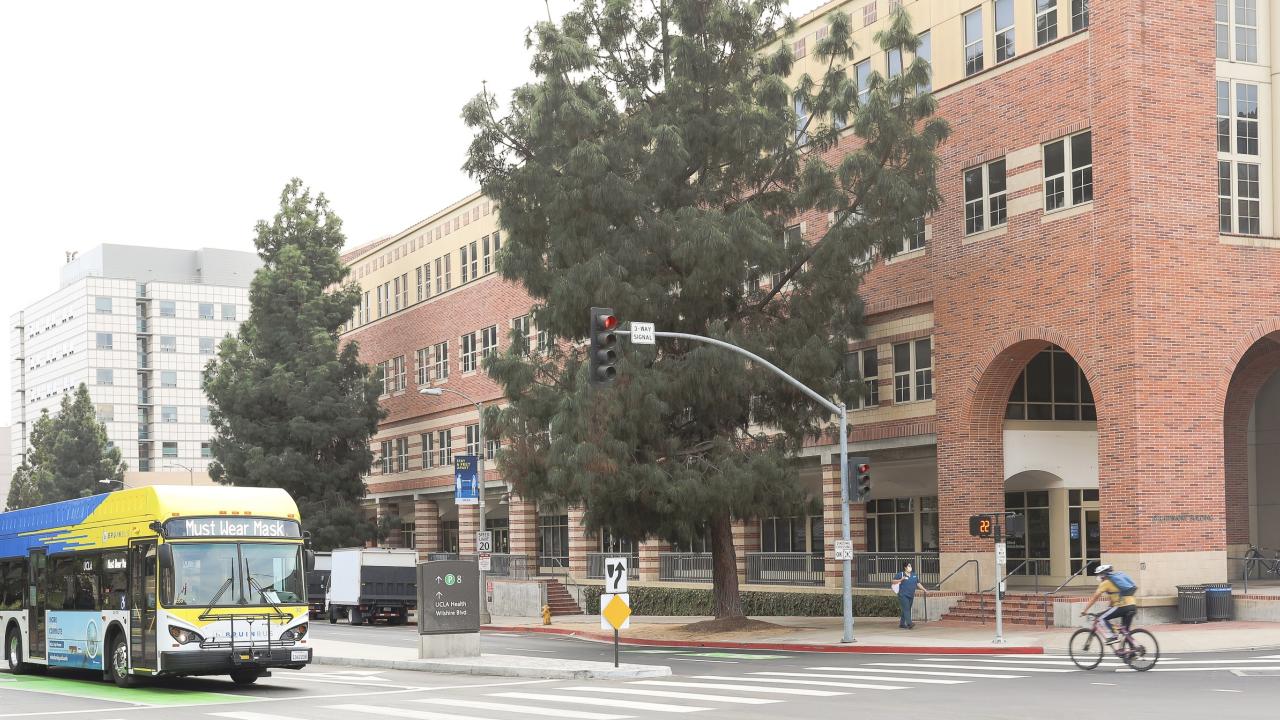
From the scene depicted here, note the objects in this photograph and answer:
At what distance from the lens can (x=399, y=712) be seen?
18.5 m

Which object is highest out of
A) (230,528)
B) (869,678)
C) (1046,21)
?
(1046,21)

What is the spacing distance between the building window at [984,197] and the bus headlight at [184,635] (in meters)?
22.7

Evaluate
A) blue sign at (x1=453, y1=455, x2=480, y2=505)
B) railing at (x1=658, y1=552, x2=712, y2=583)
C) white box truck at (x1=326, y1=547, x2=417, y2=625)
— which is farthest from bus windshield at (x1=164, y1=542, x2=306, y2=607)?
white box truck at (x1=326, y1=547, x2=417, y2=625)

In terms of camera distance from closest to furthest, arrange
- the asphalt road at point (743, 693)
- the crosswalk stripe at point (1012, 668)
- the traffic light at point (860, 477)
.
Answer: the asphalt road at point (743, 693) → the crosswalk stripe at point (1012, 668) → the traffic light at point (860, 477)

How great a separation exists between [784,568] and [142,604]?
1008 inches

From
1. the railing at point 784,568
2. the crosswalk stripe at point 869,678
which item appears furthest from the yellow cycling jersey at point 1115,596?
the railing at point 784,568

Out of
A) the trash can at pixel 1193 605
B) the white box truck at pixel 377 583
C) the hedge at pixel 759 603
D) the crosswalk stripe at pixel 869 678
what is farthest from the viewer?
the white box truck at pixel 377 583

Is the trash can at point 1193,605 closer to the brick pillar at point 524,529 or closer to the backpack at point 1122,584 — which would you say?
the backpack at point 1122,584

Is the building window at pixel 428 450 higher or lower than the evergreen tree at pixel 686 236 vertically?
Answer: lower

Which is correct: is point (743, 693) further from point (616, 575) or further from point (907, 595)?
point (907, 595)

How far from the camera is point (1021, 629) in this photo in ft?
109

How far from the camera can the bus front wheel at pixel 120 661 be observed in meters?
22.7

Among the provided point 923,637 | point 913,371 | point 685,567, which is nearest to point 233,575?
point 923,637

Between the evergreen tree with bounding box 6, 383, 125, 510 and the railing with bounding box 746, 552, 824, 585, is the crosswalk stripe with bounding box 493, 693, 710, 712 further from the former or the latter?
the evergreen tree with bounding box 6, 383, 125, 510
